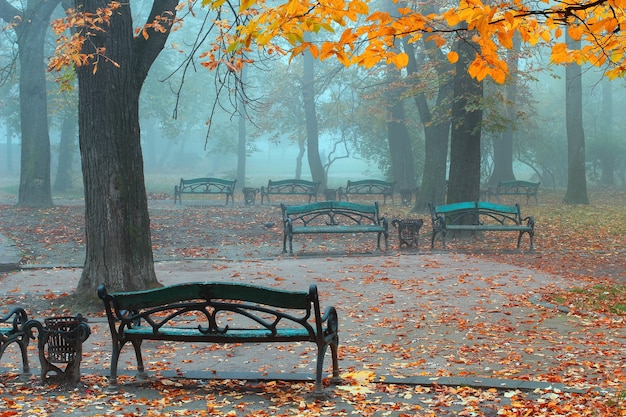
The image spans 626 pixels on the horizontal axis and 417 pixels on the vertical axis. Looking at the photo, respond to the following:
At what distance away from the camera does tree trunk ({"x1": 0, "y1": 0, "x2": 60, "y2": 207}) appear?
834 inches

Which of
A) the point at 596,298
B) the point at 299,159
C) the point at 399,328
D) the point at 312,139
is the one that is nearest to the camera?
the point at 399,328

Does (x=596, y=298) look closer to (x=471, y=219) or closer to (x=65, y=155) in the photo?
(x=471, y=219)

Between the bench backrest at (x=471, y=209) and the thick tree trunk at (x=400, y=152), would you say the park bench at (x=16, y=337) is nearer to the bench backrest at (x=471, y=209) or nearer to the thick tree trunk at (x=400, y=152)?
the bench backrest at (x=471, y=209)

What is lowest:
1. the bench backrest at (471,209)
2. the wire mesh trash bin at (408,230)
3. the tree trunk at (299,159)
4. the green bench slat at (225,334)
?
the green bench slat at (225,334)

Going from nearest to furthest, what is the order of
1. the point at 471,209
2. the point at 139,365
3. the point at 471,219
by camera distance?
the point at 139,365 < the point at 471,209 < the point at 471,219

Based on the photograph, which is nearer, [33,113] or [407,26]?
[407,26]

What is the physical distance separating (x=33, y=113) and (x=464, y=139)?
12.7m

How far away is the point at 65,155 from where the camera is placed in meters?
32.8

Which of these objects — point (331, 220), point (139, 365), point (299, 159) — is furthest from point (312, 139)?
point (139, 365)

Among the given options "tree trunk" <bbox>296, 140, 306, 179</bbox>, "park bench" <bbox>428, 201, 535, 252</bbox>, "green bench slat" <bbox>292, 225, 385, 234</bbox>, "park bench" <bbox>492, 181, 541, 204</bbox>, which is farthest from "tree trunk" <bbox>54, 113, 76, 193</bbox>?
"park bench" <bbox>428, 201, 535, 252</bbox>

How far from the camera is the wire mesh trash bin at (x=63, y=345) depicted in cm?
543

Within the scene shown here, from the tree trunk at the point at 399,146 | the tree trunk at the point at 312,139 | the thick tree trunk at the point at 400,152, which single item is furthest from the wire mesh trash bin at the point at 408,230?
the tree trunk at the point at 312,139

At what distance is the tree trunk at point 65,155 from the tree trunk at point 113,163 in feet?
79.3

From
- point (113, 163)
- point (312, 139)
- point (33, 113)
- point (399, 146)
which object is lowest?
point (113, 163)
